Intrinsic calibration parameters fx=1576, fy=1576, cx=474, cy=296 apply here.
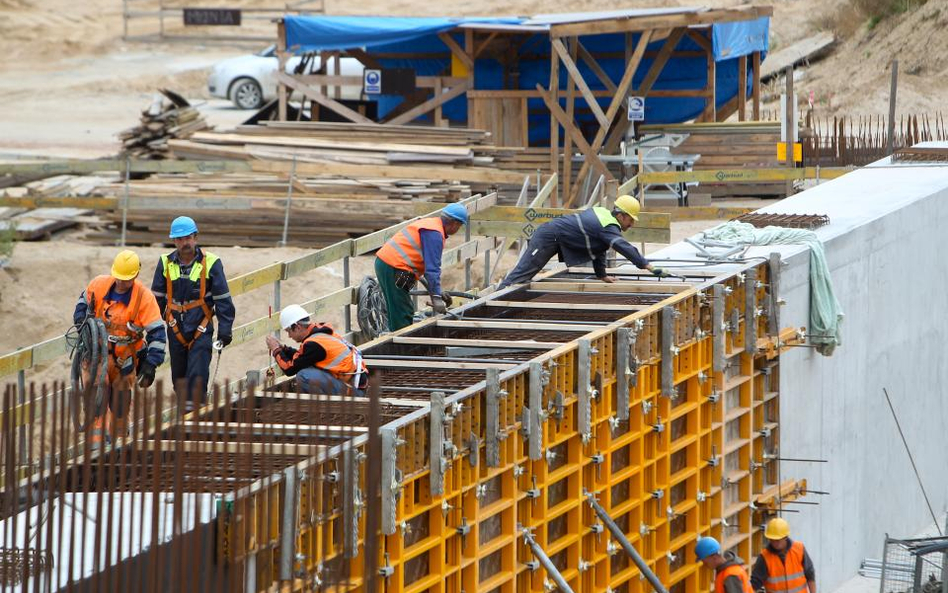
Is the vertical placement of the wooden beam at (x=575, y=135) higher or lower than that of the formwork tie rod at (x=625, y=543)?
higher

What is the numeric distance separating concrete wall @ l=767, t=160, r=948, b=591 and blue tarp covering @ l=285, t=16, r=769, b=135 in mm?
8387

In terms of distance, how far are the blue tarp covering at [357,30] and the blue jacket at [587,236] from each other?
1197 cm

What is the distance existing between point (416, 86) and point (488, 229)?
32.7ft

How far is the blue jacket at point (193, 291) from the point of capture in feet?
38.8

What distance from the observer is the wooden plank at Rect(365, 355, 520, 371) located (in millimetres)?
10773

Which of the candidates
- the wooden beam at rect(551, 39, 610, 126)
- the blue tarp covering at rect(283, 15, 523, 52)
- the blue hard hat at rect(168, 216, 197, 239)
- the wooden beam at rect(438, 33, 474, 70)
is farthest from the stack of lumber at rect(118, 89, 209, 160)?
the blue hard hat at rect(168, 216, 197, 239)

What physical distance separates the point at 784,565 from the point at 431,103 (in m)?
15.6

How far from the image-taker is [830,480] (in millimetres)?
15008

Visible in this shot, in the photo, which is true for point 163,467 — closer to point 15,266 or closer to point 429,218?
point 429,218

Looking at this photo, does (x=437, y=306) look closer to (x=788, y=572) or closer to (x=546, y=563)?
(x=546, y=563)

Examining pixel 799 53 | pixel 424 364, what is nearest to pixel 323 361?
pixel 424 364

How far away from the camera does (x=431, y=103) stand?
85.6 feet

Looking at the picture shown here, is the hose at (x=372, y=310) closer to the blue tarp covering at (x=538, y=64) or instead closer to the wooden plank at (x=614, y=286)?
the wooden plank at (x=614, y=286)

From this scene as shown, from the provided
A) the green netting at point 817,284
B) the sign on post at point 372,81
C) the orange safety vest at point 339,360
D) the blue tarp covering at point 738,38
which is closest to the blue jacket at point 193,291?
the orange safety vest at point 339,360
